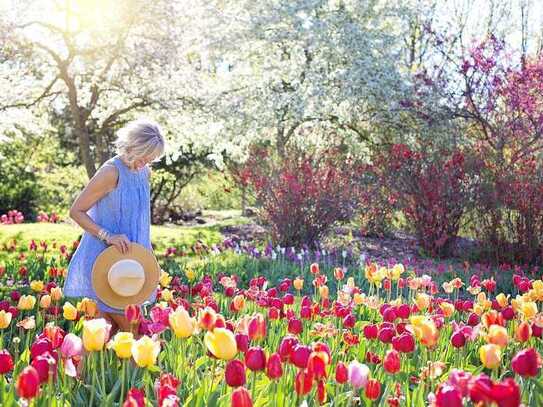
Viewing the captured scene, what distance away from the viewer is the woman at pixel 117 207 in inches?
128

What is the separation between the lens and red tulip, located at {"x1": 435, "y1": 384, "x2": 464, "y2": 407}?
1404 mm

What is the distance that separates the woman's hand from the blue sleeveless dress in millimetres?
166

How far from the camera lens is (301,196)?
9.11 meters

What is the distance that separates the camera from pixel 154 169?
16234mm

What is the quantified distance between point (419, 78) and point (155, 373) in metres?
11.0

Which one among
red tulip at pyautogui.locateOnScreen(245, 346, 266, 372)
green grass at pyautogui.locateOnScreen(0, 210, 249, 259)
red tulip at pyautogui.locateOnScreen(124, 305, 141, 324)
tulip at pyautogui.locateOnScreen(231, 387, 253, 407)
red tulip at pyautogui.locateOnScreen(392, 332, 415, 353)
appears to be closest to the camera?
tulip at pyautogui.locateOnScreen(231, 387, 253, 407)

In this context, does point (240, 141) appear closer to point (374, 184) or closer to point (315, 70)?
point (315, 70)

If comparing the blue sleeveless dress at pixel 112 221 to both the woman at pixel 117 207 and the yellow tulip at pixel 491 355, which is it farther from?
the yellow tulip at pixel 491 355

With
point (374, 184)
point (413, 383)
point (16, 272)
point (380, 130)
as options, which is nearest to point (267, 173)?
point (374, 184)

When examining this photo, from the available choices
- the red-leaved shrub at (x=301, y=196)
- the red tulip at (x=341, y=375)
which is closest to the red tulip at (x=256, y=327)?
the red tulip at (x=341, y=375)

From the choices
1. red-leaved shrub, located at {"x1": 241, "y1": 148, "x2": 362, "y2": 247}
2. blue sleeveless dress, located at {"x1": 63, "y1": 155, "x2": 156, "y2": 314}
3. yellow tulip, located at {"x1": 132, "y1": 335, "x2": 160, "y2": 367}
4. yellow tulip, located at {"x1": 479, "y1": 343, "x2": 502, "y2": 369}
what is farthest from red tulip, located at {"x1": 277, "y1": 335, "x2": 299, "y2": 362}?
red-leaved shrub, located at {"x1": 241, "y1": 148, "x2": 362, "y2": 247}

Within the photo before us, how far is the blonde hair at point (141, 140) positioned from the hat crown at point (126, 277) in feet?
1.70

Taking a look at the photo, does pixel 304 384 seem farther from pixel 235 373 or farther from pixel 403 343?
pixel 403 343

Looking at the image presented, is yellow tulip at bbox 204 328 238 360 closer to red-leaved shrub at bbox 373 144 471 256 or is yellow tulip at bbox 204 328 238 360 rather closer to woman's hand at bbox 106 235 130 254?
woman's hand at bbox 106 235 130 254
